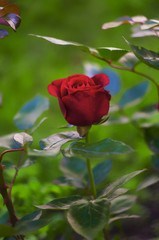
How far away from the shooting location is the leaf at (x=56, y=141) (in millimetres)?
432

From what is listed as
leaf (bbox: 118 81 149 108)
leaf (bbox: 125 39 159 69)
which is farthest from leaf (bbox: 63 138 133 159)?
leaf (bbox: 118 81 149 108)

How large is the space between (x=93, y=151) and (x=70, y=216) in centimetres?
10

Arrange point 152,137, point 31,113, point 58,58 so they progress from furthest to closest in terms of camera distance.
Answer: point 58,58 → point 152,137 → point 31,113

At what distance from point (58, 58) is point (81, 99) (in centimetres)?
147

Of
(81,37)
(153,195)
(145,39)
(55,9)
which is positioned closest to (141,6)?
(145,39)

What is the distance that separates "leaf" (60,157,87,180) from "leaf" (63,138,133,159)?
24 centimetres

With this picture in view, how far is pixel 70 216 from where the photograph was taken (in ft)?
1.41

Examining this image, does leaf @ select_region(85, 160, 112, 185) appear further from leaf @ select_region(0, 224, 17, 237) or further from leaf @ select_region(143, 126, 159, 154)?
leaf @ select_region(0, 224, 17, 237)

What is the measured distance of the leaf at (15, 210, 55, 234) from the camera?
45 cm

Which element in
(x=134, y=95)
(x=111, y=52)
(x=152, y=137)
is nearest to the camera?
(x=111, y=52)

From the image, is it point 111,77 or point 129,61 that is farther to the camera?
point 111,77

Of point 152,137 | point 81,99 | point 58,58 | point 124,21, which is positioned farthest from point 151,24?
point 58,58

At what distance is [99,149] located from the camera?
40 cm

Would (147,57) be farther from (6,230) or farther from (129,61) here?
(6,230)
